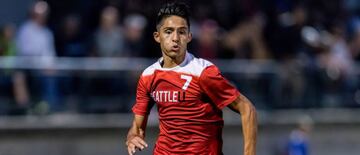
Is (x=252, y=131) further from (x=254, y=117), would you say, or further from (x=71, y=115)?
(x=71, y=115)

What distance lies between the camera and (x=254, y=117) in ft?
28.3

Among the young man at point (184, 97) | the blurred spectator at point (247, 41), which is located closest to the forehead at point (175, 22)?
the young man at point (184, 97)

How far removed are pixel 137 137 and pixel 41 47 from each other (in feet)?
26.9

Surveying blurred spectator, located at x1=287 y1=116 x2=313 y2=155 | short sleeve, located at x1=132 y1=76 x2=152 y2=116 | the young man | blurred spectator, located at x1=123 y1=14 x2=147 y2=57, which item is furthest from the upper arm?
blurred spectator, located at x1=287 y1=116 x2=313 y2=155

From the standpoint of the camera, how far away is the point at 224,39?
754 inches

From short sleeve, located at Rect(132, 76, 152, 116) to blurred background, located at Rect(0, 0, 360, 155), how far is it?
7.56 m

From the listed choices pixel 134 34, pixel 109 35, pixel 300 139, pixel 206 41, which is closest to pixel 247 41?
pixel 206 41

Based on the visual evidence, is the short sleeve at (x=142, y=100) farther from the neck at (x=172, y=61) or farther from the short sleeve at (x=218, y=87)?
the short sleeve at (x=218, y=87)

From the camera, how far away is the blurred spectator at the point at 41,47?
55.3 feet

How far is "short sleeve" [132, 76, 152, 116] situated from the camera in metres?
9.18

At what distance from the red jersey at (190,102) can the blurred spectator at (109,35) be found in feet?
27.9

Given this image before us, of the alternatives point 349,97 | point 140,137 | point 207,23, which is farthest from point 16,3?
point 140,137

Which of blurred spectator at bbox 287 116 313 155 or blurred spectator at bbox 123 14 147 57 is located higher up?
blurred spectator at bbox 123 14 147 57

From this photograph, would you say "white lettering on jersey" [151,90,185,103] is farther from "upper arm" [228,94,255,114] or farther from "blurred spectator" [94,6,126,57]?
"blurred spectator" [94,6,126,57]
